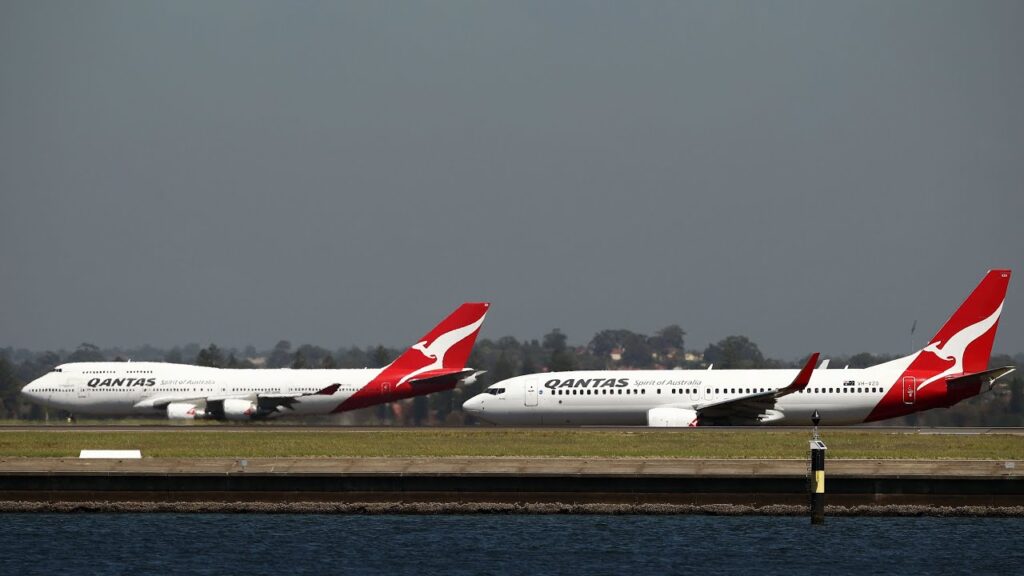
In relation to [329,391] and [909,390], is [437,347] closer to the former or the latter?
[329,391]

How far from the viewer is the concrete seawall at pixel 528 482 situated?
42750 millimetres

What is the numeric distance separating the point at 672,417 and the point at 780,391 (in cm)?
498

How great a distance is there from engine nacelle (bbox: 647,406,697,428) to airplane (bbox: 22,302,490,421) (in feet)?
55.7

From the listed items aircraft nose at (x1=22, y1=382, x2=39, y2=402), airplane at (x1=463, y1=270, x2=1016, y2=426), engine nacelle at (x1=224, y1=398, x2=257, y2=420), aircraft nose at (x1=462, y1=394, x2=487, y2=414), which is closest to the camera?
airplane at (x1=463, y1=270, x2=1016, y2=426)

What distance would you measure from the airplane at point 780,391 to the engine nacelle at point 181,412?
1845cm

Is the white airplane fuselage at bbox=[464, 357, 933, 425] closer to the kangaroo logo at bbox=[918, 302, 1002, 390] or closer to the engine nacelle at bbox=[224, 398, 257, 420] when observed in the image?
the kangaroo logo at bbox=[918, 302, 1002, 390]

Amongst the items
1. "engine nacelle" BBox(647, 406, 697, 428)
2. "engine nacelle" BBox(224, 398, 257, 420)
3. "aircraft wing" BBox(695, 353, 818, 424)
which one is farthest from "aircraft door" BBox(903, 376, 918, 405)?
"engine nacelle" BBox(224, 398, 257, 420)

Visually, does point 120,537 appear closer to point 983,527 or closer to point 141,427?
point 983,527

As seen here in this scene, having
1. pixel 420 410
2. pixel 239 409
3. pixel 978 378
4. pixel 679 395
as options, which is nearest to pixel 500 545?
pixel 679 395

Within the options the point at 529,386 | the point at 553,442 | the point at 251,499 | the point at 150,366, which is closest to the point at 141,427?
the point at 150,366

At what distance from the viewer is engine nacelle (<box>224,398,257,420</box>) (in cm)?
8288

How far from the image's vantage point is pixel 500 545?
39344 millimetres

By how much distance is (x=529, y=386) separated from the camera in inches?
2904

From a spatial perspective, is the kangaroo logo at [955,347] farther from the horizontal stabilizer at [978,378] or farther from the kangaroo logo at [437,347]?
the kangaroo logo at [437,347]
